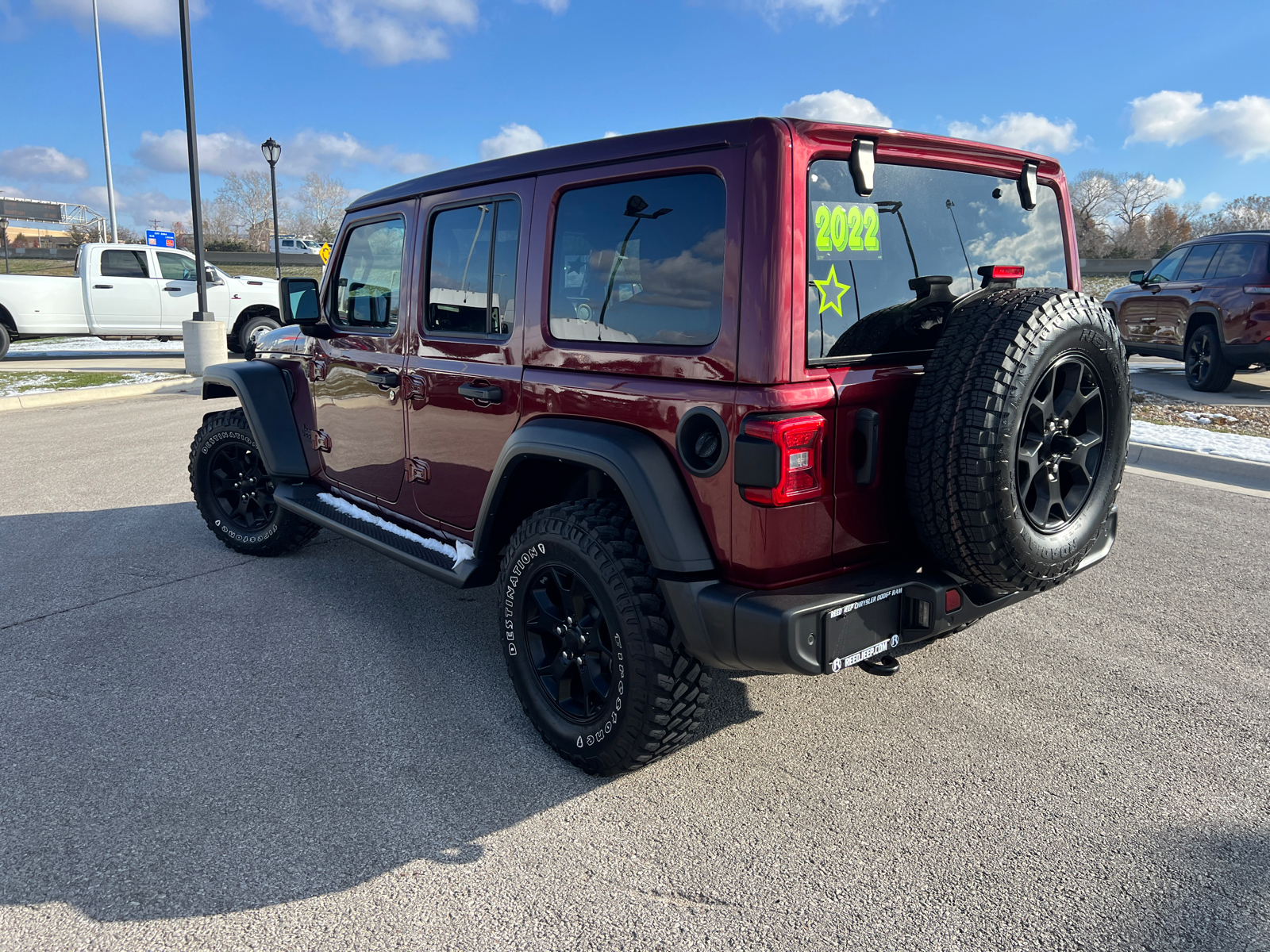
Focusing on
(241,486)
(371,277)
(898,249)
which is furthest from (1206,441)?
(241,486)

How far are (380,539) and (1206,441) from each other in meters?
6.87

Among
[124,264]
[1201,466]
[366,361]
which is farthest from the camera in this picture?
[124,264]

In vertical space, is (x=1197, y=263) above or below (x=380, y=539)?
above

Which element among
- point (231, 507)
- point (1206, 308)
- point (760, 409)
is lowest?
point (231, 507)

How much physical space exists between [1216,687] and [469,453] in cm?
301

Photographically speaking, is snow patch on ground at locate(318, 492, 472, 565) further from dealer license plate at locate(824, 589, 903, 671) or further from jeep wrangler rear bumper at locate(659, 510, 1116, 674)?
dealer license plate at locate(824, 589, 903, 671)

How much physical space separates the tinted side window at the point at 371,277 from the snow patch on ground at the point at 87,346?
49.6 feet

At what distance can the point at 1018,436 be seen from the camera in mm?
2434

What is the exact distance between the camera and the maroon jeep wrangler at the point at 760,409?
7.95 feet

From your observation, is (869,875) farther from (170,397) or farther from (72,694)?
(170,397)

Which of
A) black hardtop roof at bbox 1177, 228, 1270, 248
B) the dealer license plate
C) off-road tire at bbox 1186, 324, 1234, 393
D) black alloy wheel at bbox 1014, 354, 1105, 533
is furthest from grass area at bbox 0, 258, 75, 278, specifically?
black alloy wheel at bbox 1014, 354, 1105, 533

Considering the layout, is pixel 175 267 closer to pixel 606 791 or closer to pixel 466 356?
pixel 466 356

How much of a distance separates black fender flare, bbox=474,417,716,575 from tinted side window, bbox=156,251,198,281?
607 inches

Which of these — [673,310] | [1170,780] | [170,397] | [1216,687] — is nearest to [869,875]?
[1170,780]
